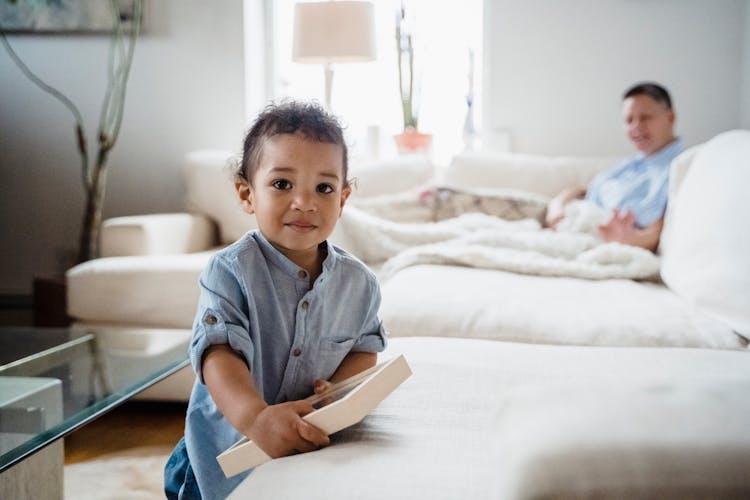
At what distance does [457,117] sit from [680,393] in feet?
11.8

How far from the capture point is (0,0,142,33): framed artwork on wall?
3.77m

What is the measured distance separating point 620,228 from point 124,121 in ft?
8.33

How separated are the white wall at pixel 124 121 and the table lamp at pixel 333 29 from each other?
0.62 m

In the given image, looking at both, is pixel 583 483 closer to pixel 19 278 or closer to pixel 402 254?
pixel 402 254

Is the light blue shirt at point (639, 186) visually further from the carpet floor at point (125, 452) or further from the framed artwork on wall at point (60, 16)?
the framed artwork on wall at point (60, 16)

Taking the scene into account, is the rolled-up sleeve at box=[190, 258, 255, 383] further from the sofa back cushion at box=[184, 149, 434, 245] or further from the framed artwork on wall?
the framed artwork on wall

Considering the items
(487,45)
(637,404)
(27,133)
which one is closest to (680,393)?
(637,404)

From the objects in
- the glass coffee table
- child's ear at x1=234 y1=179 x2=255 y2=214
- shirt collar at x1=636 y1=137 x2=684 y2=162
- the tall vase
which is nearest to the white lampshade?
the tall vase

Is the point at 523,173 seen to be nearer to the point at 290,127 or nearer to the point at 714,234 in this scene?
the point at 714,234

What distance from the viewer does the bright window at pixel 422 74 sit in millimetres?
3910

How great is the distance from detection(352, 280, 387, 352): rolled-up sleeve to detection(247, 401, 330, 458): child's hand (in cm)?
26

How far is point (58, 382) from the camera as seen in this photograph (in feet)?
5.05

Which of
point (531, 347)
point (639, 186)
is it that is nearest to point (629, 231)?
point (639, 186)

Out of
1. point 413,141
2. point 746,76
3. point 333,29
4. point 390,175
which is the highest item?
point 333,29
